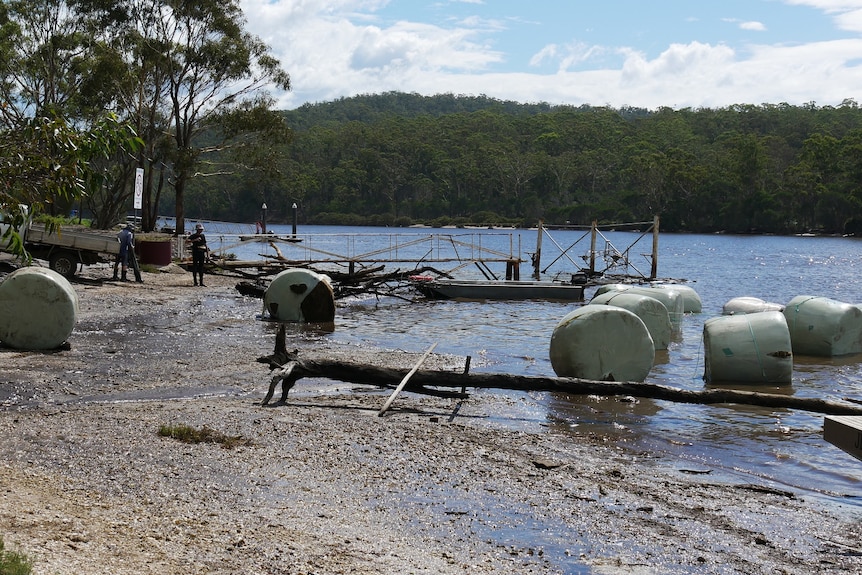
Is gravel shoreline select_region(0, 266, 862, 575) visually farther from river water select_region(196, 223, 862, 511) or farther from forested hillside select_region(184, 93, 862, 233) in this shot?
forested hillside select_region(184, 93, 862, 233)

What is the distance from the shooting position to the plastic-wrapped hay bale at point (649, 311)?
2175 centimetres

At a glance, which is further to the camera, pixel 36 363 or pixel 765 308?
pixel 765 308

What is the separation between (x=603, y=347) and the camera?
1551cm

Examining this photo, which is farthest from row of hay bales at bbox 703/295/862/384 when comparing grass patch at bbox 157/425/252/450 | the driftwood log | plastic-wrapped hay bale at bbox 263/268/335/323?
plastic-wrapped hay bale at bbox 263/268/335/323

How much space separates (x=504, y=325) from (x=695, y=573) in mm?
20550

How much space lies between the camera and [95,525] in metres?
7.05

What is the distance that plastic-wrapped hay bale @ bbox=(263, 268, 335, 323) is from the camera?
24875mm

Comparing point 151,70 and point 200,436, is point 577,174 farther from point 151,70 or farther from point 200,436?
point 200,436

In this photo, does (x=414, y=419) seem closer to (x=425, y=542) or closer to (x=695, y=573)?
(x=425, y=542)

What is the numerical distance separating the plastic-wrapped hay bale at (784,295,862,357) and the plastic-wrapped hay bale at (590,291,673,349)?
2866 millimetres

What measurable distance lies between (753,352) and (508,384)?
6145 millimetres

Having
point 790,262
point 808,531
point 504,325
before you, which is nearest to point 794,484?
point 808,531

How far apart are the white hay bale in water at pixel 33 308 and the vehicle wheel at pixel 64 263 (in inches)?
499

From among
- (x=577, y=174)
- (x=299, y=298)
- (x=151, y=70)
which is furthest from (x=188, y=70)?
(x=577, y=174)
